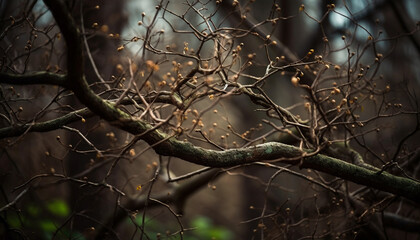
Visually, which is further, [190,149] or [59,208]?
[59,208]

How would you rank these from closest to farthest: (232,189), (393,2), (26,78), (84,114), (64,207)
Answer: (26,78)
(84,114)
(393,2)
(64,207)
(232,189)

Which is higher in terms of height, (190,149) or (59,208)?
(59,208)

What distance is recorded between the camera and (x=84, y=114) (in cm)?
251

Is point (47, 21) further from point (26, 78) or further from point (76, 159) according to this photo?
point (76, 159)

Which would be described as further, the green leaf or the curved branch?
the green leaf

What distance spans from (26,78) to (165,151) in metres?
0.93

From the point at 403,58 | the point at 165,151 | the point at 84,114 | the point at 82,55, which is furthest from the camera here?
the point at 403,58

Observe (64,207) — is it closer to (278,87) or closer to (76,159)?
(76,159)

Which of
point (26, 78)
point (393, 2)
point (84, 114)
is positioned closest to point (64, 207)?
point (84, 114)

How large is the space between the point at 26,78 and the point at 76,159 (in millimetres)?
3061

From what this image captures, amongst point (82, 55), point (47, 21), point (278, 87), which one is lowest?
point (82, 55)

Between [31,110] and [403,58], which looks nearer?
[31,110]

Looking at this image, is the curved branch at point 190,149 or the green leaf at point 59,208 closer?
the curved branch at point 190,149

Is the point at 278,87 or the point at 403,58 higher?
the point at 403,58
